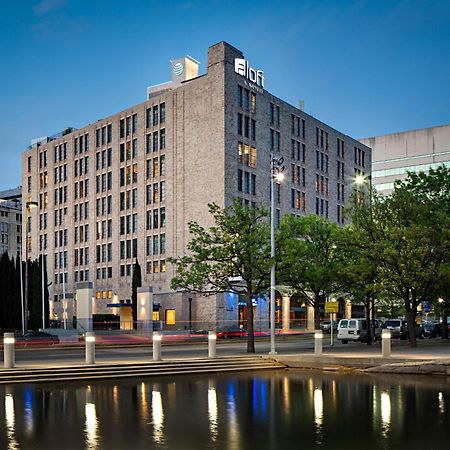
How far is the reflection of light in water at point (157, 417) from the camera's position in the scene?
12.2 m

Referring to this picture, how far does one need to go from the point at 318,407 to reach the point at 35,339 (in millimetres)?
32235

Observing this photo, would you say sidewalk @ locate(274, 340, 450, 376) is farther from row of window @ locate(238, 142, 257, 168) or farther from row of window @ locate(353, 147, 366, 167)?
row of window @ locate(353, 147, 366, 167)

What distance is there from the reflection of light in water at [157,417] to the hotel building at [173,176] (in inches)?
2031

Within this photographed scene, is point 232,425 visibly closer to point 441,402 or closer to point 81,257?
point 441,402

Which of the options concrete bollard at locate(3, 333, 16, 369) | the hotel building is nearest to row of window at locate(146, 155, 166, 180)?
the hotel building

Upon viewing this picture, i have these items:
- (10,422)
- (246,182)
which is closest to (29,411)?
(10,422)

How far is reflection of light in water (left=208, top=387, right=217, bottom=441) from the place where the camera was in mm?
12798

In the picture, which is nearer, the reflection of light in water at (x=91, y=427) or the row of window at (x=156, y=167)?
the reflection of light in water at (x=91, y=427)

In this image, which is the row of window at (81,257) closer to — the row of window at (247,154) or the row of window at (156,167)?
the row of window at (156,167)

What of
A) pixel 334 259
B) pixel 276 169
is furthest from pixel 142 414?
pixel 334 259

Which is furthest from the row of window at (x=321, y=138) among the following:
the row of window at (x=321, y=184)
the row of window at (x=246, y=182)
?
the row of window at (x=246, y=182)

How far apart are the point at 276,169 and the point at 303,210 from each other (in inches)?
2182

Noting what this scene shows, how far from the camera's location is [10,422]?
14.1 metres

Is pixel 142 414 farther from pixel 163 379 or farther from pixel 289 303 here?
pixel 289 303
